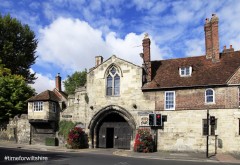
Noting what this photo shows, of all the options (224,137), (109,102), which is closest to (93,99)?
(109,102)

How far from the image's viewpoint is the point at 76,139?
30219 millimetres

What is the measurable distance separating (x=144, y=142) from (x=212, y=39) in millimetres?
11780

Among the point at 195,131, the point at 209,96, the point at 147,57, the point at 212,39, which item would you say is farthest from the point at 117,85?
the point at 212,39

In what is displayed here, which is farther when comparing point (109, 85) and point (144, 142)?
point (109, 85)

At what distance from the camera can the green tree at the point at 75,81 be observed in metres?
64.7

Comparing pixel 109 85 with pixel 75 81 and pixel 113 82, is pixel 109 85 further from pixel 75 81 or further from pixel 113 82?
pixel 75 81

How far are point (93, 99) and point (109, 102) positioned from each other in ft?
6.47

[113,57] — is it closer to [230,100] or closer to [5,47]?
[230,100]

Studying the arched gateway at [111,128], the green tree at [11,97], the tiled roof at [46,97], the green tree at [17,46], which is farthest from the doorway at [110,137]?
the green tree at [17,46]

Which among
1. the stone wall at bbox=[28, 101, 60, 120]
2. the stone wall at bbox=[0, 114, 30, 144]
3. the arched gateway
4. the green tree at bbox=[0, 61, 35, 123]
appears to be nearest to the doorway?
the arched gateway

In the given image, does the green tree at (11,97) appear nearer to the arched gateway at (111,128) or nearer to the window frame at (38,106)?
the window frame at (38,106)

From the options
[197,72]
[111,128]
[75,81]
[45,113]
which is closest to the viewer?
[197,72]

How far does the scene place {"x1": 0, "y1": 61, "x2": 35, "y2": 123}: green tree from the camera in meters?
36.0

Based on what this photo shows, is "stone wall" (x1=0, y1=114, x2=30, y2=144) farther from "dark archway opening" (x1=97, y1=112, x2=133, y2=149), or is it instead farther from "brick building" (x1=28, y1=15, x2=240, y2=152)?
"dark archway opening" (x1=97, y1=112, x2=133, y2=149)
